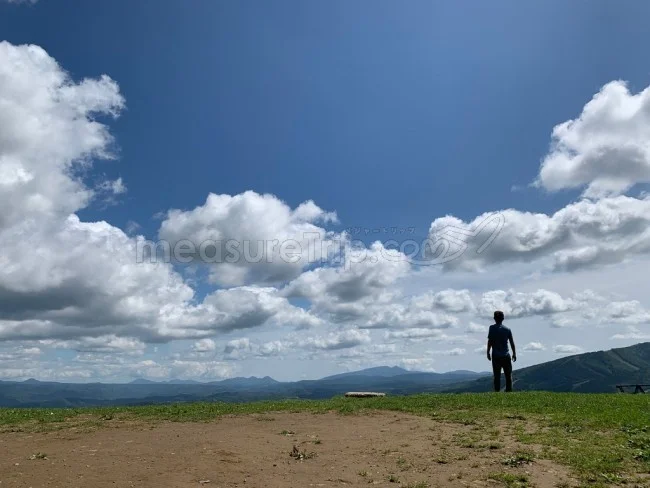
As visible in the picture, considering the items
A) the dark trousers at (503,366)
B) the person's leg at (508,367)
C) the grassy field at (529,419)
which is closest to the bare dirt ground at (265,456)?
the grassy field at (529,419)

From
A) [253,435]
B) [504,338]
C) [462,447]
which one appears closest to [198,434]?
[253,435]

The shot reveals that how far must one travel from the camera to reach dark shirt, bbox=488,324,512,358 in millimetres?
25391

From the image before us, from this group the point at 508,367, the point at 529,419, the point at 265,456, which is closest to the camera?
the point at 265,456

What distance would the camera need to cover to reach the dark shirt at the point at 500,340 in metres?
25.4

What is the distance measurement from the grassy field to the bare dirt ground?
681 mm

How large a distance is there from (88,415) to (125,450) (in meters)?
9.33

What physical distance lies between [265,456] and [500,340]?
1668cm

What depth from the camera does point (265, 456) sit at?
12.8 meters

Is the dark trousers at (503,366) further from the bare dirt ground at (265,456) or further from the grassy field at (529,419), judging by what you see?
the bare dirt ground at (265,456)

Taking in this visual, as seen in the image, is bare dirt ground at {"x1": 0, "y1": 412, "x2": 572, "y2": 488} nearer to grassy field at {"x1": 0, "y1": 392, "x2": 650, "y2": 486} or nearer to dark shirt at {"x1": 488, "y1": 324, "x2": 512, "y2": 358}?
grassy field at {"x1": 0, "y1": 392, "x2": 650, "y2": 486}

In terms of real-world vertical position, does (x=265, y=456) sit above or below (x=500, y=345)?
below

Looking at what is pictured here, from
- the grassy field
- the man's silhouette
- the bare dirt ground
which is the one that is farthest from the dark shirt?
the bare dirt ground

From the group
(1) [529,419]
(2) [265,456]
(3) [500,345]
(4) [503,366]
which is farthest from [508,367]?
(2) [265,456]

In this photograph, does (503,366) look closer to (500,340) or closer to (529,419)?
(500,340)
